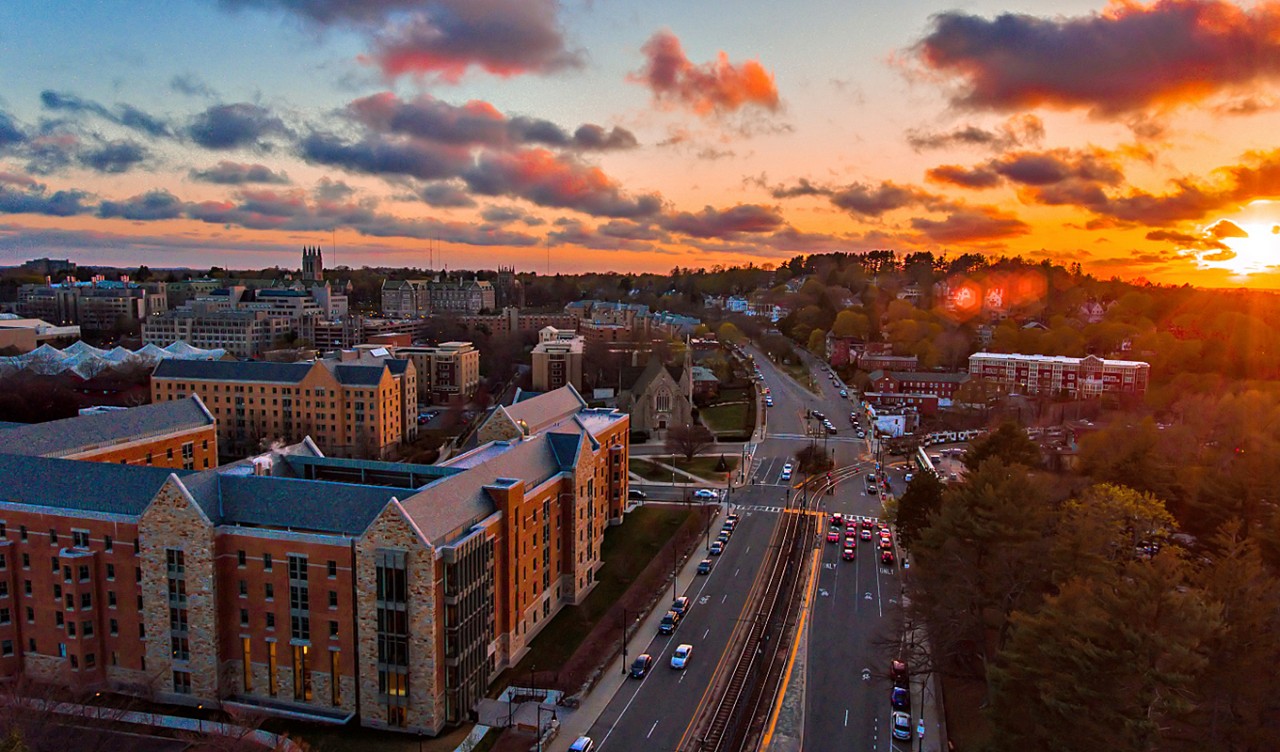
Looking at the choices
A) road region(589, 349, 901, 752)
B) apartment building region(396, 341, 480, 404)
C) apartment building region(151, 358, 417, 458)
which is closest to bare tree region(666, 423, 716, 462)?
road region(589, 349, 901, 752)

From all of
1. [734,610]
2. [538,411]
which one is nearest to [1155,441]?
[734,610]

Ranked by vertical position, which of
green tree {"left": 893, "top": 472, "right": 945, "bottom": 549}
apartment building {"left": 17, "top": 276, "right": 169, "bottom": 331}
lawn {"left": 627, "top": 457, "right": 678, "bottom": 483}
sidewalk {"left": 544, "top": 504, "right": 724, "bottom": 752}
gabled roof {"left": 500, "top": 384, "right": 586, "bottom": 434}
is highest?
apartment building {"left": 17, "top": 276, "right": 169, "bottom": 331}

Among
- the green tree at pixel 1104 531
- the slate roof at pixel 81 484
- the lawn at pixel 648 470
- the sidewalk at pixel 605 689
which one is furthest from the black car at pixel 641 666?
the lawn at pixel 648 470

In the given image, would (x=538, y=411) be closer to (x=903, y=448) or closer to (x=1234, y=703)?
(x=1234, y=703)

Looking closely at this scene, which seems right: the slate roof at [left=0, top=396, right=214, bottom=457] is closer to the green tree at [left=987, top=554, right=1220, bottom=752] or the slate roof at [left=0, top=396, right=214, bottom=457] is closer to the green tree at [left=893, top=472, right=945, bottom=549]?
the green tree at [left=987, top=554, right=1220, bottom=752]

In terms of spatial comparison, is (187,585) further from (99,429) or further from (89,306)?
(89,306)


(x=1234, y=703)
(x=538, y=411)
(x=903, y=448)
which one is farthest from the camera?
(x=903, y=448)

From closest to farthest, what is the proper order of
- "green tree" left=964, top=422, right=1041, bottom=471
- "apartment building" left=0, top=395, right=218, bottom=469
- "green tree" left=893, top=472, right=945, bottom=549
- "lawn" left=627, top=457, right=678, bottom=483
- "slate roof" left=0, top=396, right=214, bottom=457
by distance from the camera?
"slate roof" left=0, top=396, right=214, bottom=457
"apartment building" left=0, top=395, right=218, bottom=469
"green tree" left=893, top=472, right=945, bottom=549
"green tree" left=964, top=422, right=1041, bottom=471
"lawn" left=627, top=457, right=678, bottom=483
